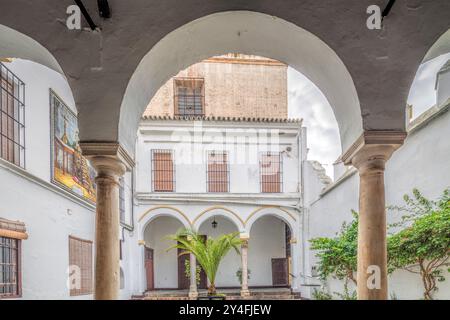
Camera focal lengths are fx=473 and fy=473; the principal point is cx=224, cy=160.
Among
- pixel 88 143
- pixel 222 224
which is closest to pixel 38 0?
pixel 88 143

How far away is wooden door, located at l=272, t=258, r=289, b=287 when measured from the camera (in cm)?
1765

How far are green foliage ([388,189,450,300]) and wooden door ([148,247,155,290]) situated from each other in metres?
11.2

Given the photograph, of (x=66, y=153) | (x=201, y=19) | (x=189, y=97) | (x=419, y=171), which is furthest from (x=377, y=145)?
(x=189, y=97)

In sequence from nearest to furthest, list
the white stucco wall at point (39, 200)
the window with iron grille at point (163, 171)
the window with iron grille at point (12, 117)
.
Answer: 1. the window with iron grille at point (12, 117)
2. the white stucco wall at point (39, 200)
3. the window with iron grille at point (163, 171)

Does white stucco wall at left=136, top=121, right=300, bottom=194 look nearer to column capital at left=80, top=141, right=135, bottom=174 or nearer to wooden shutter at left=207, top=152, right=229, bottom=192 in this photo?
wooden shutter at left=207, top=152, right=229, bottom=192

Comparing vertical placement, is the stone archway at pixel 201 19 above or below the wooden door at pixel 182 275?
above

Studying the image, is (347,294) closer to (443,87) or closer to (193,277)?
(443,87)

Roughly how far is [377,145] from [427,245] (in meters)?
3.33

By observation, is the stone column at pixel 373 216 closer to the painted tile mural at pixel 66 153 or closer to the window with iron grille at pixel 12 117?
the window with iron grille at pixel 12 117

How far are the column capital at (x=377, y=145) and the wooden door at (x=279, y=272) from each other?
15.0 metres

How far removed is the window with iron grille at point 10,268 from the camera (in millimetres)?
6156

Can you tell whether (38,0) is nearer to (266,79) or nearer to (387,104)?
(387,104)

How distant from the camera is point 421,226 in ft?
19.3

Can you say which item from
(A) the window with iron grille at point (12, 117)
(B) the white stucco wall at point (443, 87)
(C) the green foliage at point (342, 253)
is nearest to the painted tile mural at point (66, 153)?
(A) the window with iron grille at point (12, 117)
